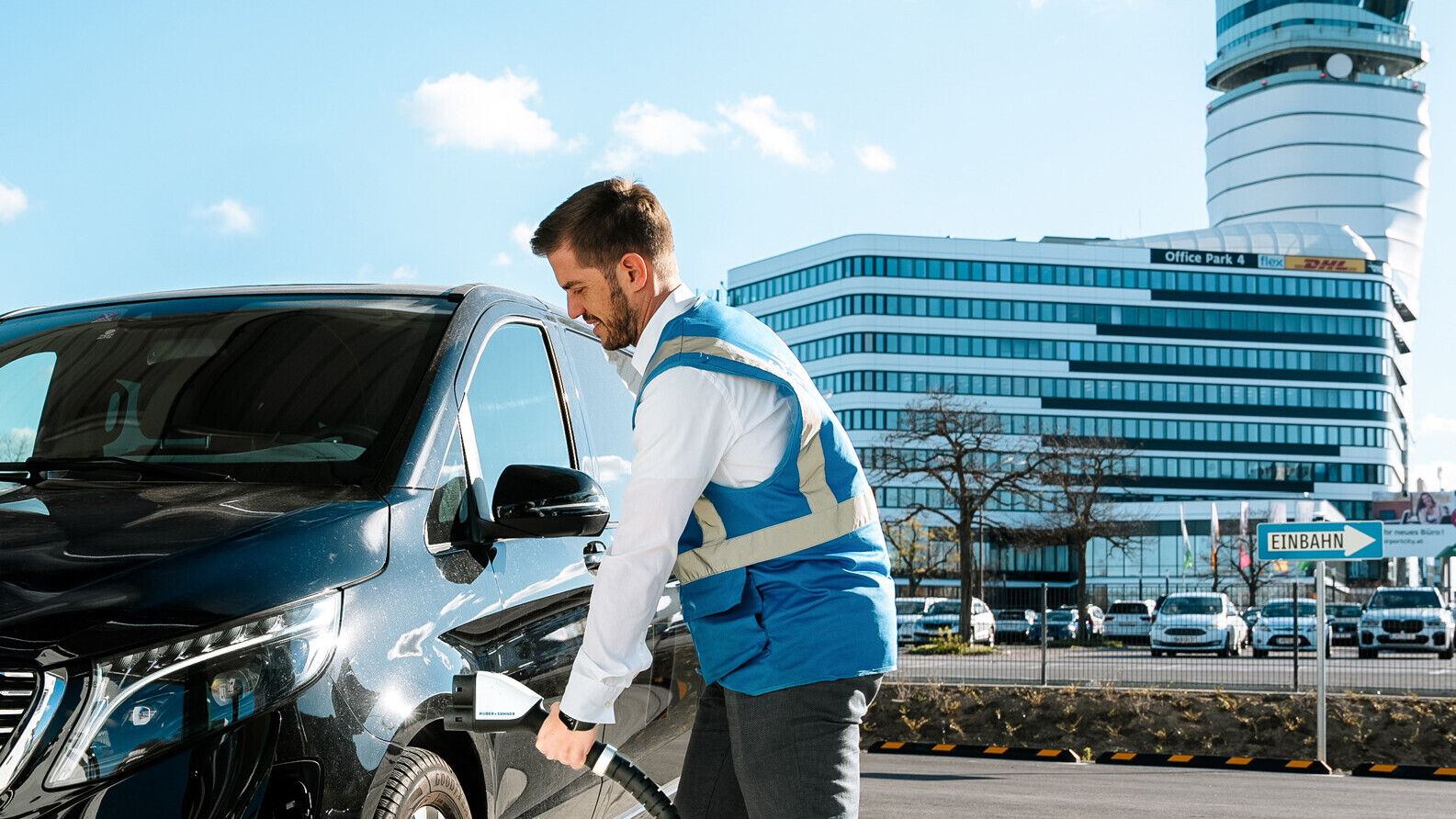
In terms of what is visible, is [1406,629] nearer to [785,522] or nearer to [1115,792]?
[1115,792]

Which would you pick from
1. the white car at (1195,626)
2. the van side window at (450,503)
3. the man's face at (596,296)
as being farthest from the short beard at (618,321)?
the white car at (1195,626)

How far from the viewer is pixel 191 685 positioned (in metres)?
2.18

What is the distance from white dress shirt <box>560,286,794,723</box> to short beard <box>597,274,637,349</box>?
23 cm

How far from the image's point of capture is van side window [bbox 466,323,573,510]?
3.32 m

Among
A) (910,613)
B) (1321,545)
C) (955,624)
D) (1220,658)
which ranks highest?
(1321,545)

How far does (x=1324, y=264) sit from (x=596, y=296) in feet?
377

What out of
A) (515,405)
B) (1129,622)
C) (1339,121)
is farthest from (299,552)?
(1339,121)

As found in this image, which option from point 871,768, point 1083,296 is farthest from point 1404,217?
point 871,768

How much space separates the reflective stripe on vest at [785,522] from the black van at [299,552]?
0.60 m

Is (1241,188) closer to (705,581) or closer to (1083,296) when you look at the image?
(1083,296)

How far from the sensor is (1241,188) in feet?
511

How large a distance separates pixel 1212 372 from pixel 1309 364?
7.63 metres

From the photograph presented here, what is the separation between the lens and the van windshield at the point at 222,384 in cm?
305

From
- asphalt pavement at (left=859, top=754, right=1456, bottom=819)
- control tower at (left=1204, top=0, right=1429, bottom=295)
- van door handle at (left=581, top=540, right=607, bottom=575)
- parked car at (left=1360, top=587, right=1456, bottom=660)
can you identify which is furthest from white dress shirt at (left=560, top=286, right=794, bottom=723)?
control tower at (left=1204, top=0, right=1429, bottom=295)
